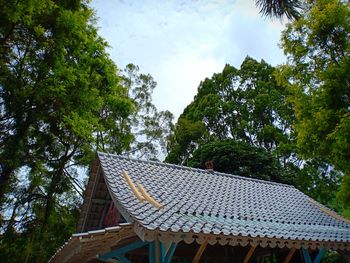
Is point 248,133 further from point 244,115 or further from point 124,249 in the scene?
point 124,249

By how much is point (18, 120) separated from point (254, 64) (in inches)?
666

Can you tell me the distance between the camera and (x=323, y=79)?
8.26 m

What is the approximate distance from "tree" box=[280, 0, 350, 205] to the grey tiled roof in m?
1.60

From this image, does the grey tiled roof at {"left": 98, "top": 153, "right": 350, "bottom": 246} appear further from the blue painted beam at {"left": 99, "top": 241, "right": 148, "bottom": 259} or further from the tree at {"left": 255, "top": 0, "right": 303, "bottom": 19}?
the tree at {"left": 255, "top": 0, "right": 303, "bottom": 19}

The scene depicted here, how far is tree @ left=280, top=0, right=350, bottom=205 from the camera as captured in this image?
790 centimetres

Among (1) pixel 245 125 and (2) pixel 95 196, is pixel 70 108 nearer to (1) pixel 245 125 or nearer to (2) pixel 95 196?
(2) pixel 95 196

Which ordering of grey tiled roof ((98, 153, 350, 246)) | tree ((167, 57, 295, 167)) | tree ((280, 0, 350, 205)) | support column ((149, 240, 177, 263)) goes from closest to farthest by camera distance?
support column ((149, 240, 177, 263)) → grey tiled roof ((98, 153, 350, 246)) → tree ((280, 0, 350, 205)) → tree ((167, 57, 295, 167))

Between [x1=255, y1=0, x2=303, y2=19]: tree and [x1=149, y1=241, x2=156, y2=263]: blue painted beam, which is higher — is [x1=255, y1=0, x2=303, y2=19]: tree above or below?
above

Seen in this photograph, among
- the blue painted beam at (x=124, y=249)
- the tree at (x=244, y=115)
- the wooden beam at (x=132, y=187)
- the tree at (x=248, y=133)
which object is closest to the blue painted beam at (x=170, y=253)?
the blue painted beam at (x=124, y=249)

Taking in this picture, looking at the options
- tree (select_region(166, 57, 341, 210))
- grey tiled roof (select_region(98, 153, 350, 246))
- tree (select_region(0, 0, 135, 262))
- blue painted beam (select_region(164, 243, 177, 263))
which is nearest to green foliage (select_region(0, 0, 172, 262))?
tree (select_region(0, 0, 135, 262))

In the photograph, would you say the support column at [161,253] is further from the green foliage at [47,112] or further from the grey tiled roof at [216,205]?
the green foliage at [47,112]

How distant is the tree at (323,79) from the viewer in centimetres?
790

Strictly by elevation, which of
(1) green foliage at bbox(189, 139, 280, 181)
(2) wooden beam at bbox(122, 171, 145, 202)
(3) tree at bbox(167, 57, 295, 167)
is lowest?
(2) wooden beam at bbox(122, 171, 145, 202)

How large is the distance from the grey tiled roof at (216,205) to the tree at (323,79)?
A: 160cm
